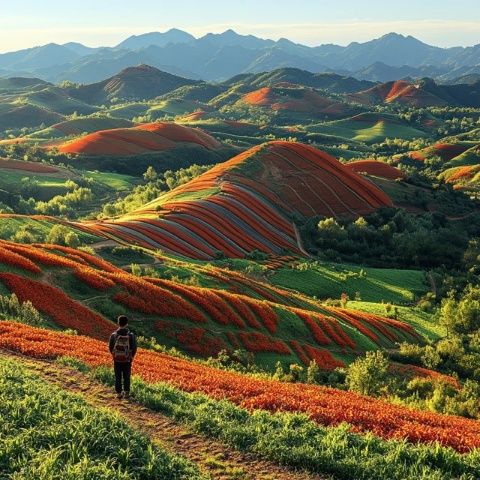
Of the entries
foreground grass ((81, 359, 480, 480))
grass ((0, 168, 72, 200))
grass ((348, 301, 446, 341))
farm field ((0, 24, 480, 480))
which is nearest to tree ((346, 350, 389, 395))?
farm field ((0, 24, 480, 480))

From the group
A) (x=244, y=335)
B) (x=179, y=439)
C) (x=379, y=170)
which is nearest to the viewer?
(x=179, y=439)

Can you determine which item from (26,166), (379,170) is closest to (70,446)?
(26,166)

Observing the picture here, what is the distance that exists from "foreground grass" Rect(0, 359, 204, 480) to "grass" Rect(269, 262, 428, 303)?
74.9 meters

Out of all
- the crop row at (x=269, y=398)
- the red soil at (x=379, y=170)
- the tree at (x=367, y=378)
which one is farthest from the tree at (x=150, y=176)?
the crop row at (x=269, y=398)

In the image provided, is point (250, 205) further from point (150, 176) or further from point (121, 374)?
point (121, 374)

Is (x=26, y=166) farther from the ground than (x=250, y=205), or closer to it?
farther from the ground

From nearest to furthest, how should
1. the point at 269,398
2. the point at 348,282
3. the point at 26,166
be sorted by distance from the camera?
the point at 269,398 < the point at 348,282 < the point at 26,166

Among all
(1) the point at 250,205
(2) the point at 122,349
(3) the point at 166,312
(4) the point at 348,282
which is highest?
(2) the point at 122,349

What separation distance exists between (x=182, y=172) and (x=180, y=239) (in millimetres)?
81151

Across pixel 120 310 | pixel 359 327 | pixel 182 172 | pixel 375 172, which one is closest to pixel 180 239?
pixel 359 327

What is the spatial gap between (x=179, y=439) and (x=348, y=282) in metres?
84.2

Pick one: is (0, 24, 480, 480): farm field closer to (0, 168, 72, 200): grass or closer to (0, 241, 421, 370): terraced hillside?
(0, 241, 421, 370): terraced hillside

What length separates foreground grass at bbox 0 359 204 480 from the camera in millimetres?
13461

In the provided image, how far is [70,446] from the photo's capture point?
1454cm
